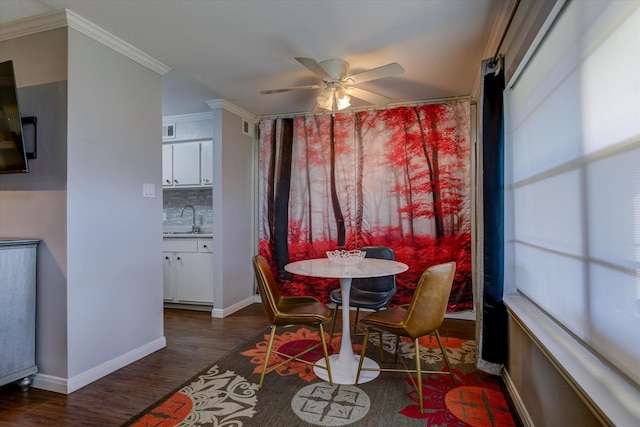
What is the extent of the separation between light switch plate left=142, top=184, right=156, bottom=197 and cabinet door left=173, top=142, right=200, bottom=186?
1.49 metres

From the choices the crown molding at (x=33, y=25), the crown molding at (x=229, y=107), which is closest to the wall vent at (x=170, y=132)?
the crown molding at (x=229, y=107)

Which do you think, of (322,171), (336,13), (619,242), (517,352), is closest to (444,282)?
(517,352)

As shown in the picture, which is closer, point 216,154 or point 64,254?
point 64,254

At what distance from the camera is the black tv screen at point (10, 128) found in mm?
2152

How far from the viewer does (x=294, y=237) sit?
4246 millimetres

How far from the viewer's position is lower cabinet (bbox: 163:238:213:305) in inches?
158

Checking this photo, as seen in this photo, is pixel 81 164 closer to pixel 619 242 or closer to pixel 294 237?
pixel 294 237

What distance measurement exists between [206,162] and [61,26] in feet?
7.35

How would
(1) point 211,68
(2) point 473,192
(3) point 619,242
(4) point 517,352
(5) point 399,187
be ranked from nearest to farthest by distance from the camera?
(3) point 619,242 < (4) point 517,352 < (1) point 211,68 < (2) point 473,192 < (5) point 399,187

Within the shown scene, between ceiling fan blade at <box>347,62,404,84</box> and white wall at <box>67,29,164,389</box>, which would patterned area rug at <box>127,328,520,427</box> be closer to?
white wall at <box>67,29,164,389</box>

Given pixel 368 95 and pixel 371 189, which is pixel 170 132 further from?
pixel 368 95

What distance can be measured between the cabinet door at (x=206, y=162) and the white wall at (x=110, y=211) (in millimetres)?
1382

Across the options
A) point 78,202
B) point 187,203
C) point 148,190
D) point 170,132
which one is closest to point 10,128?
point 78,202

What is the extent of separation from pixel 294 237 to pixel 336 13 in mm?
2645
